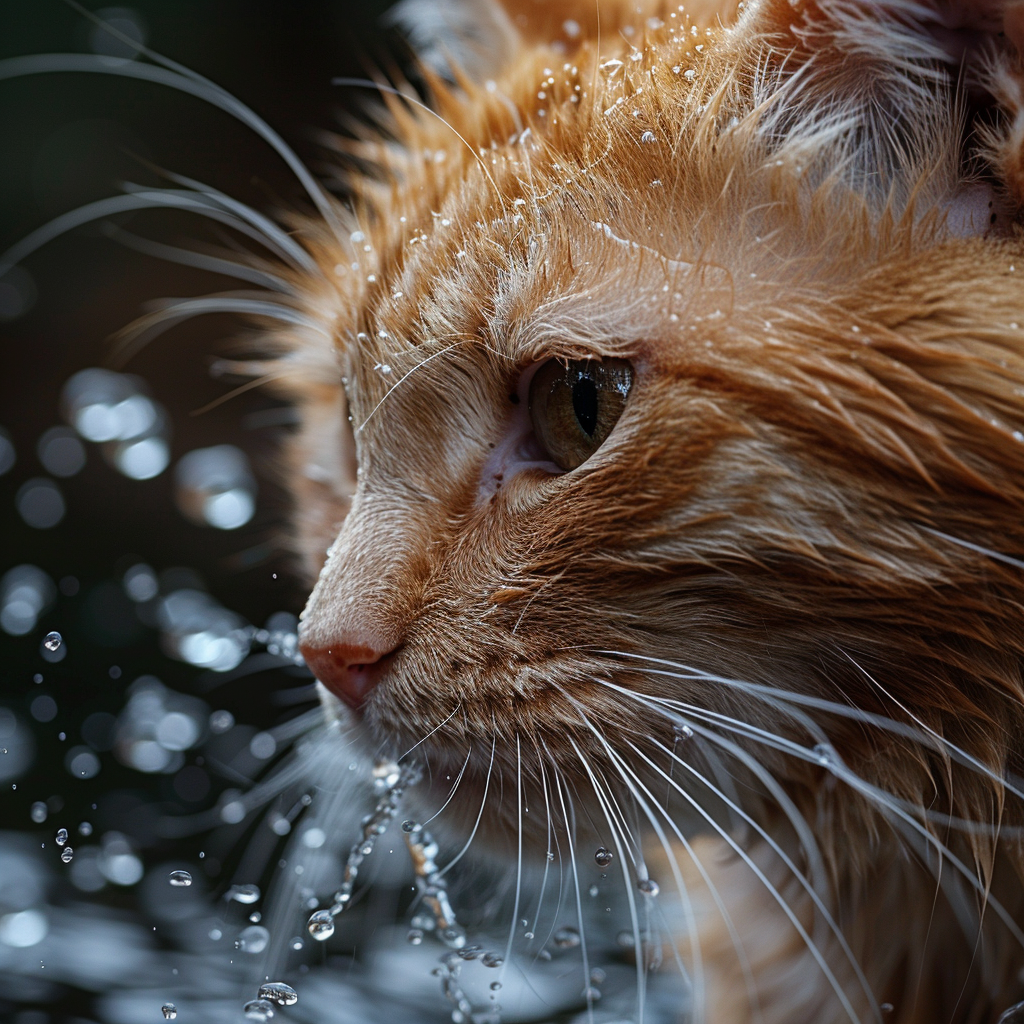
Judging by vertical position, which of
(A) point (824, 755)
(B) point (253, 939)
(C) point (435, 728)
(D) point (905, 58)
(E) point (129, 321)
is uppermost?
(E) point (129, 321)

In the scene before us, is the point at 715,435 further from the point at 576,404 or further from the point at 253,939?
the point at 253,939

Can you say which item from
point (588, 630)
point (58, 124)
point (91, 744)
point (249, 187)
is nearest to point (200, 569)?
point (91, 744)

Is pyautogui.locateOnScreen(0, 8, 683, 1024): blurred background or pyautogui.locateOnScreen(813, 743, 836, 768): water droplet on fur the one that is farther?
pyautogui.locateOnScreen(0, 8, 683, 1024): blurred background

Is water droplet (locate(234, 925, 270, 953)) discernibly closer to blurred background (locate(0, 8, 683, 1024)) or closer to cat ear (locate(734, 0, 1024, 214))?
blurred background (locate(0, 8, 683, 1024))

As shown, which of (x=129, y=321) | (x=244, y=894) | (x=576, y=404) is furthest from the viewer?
(x=129, y=321)

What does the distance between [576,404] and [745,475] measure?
0.16 meters

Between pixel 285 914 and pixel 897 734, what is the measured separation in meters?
0.92

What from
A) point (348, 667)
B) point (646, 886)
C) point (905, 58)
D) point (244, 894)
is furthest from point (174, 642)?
point (905, 58)

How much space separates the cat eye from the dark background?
911 mm

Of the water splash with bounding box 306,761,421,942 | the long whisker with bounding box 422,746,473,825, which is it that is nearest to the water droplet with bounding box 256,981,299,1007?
the water splash with bounding box 306,761,421,942

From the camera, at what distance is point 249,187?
83.3 inches

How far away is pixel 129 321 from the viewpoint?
2.30 metres

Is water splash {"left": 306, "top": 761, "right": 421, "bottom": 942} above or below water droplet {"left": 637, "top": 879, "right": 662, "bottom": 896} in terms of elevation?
above

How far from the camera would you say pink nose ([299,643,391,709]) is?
2.91 ft
